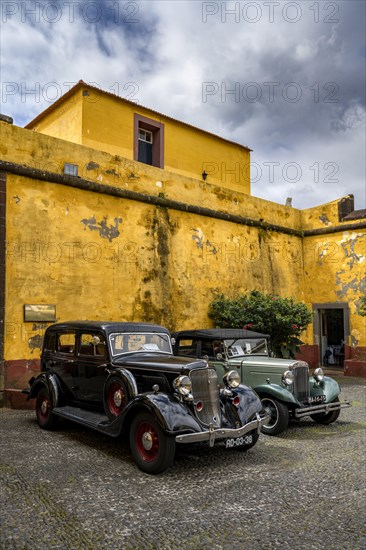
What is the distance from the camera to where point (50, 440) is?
5652mm

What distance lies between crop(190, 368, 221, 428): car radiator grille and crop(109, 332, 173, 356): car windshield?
1.12 meters

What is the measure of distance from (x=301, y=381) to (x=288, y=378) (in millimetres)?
359

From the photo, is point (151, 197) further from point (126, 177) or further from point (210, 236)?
point (210, 236)

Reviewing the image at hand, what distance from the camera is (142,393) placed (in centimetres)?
495

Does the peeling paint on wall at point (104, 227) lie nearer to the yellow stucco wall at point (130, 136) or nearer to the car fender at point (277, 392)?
the yellow stucco wall at point (130, 136)

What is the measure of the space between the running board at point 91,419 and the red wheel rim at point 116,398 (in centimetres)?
16

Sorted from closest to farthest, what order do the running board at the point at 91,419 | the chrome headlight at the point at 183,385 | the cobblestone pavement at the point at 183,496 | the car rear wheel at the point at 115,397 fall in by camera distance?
the cobblestone pavement at the point at 183,496 < the chrome headlight at the point at 183,385 < the running board at the point at 91,419 < the car rear wheel at the point at 115,397

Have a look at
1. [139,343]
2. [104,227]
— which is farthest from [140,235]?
[139,343]

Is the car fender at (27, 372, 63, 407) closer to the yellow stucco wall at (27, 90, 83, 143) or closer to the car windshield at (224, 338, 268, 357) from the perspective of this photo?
the car windshield at (224, 338, 268, 357)

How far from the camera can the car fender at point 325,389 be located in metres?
6.94

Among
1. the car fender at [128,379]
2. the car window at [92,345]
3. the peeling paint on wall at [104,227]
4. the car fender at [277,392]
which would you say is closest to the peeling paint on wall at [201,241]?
the peeling paint on wall at [104,227]

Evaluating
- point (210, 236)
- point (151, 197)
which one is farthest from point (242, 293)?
point (151, 197)

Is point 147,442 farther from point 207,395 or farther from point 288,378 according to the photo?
point 288,378

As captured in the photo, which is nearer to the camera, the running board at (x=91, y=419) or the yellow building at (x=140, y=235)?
the running board at (x=91, y=419)
